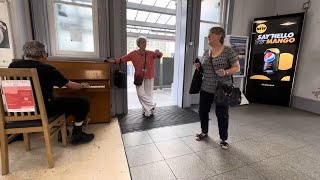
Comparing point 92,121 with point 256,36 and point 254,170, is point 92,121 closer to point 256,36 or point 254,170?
point 254,170

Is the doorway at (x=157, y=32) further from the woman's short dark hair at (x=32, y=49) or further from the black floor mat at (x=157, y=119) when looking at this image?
the woman's short dark hair at (x=32, y=49)

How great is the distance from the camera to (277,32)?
396cm

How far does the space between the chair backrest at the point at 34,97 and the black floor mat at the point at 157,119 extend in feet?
3.95

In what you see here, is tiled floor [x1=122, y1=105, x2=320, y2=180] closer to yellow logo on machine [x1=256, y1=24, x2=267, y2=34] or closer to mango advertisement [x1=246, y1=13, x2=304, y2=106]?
mango advertisement [x1=246, y1=13, x2=304, y2=106]

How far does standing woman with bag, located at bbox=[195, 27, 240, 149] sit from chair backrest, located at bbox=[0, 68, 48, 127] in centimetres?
168

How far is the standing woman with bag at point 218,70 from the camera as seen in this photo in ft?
6.33

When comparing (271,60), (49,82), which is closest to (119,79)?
(49,82)

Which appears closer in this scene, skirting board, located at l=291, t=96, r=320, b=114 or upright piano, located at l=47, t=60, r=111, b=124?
upright piano, located at l=47, t=60, r=111, b=124

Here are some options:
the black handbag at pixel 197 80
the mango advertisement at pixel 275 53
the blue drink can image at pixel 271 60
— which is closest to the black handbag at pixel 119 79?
the black handbag at pixel 197 80

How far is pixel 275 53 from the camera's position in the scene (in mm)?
4012

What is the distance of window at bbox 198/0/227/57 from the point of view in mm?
3957

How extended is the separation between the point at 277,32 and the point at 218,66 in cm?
298

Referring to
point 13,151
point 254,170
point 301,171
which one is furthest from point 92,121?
point 301,171

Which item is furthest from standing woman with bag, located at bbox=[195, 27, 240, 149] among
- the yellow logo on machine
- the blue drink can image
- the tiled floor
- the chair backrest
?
the yellow logo on machine
